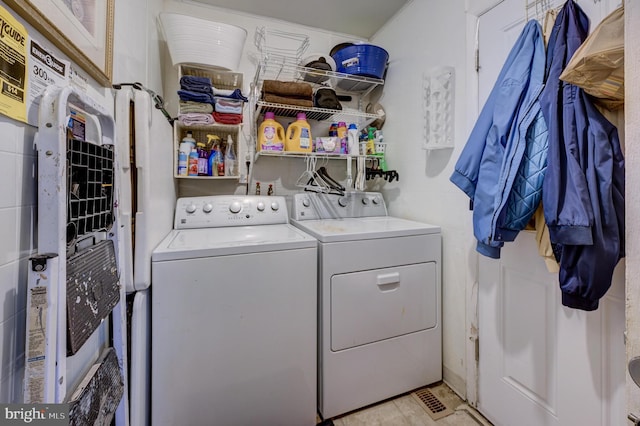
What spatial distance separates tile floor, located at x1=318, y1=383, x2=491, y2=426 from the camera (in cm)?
144

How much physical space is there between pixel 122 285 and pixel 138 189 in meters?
0.36

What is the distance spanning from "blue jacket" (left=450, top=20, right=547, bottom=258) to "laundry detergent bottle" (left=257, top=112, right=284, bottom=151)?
3.91 feet

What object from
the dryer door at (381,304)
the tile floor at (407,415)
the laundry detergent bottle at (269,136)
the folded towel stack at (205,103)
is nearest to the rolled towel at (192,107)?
the folded towel stack at (205,103)

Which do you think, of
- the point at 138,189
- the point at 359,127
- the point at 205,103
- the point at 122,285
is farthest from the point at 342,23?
the point at 122,285

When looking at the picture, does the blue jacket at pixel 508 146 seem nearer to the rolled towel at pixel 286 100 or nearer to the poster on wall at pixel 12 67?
the rolled towel at pixel 286 100

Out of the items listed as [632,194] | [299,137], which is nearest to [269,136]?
[299,137]

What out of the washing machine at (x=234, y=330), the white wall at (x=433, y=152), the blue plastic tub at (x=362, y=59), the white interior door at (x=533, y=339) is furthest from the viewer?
the blue plastic tub at (x=362, y=59)

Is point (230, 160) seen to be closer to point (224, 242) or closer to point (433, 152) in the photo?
point (224, 242)

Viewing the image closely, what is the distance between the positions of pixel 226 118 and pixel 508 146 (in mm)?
1593

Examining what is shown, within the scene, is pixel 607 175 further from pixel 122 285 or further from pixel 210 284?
pixel 122 285

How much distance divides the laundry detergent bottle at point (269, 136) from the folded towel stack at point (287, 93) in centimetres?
13

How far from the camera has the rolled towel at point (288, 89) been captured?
1.83 meters

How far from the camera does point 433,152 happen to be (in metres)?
1.80

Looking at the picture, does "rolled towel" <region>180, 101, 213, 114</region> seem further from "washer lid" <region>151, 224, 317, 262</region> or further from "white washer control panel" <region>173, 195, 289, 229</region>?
"washer lid" <region>151, 224, 317, 262</region>
